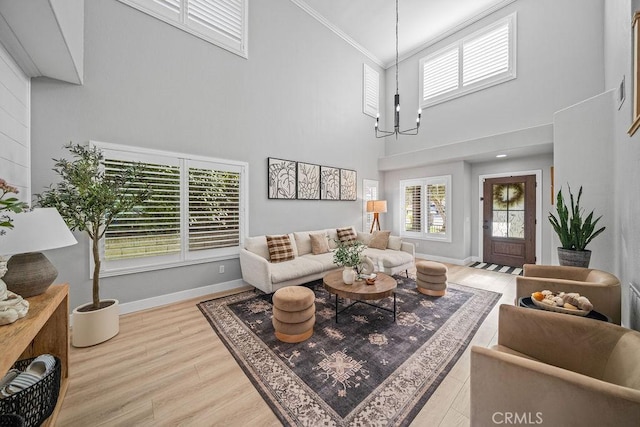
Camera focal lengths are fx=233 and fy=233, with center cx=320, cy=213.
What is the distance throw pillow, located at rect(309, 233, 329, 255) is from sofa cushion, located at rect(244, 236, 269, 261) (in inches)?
35.9

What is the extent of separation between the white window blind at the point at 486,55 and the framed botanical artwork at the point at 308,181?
159 inches

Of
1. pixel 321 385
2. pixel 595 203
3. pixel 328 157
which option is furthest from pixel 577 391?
pixel 328 157

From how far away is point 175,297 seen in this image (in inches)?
129

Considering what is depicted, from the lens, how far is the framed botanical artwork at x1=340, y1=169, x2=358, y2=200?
5.55 m

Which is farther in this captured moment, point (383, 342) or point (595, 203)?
point (595, 203)

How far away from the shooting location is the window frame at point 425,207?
18.3 feet

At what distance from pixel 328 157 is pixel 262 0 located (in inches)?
120

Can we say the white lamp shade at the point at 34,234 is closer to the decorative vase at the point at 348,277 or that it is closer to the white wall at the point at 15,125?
the white wall at the point at 15,125

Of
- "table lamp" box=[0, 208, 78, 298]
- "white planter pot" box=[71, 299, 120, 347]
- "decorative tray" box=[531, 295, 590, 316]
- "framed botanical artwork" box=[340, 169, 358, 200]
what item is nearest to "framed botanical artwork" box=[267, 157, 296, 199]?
"framed botanical artwork" box=[340, 169, 358, 200]

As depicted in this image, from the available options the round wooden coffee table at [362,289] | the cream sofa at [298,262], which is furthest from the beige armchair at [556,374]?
the cream sofa at [298,262]

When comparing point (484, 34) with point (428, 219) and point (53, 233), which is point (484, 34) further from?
point (53, 233)

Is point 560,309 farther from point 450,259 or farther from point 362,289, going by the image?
point 450,259

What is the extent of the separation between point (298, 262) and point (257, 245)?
72 cm

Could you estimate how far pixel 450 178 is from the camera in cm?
553
